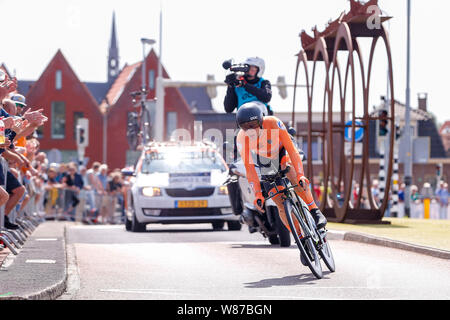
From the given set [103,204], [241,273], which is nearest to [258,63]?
[241,273]

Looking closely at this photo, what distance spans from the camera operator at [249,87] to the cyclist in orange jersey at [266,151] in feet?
9.17

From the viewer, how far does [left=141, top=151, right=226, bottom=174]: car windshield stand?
19672 mm

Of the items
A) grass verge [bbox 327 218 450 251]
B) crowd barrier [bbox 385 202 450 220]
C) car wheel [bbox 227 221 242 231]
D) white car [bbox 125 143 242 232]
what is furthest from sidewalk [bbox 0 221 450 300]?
crowd barrier [bbox 385 202 450 220]

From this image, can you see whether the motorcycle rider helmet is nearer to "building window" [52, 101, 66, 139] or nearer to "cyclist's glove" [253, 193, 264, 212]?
"cyclist's glove" [253, 193, 264, 212]

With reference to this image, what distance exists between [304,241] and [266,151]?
1.31 metres

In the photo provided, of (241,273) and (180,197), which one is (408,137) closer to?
(180,197)

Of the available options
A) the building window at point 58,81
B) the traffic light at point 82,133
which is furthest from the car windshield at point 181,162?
the building window at point 58,81

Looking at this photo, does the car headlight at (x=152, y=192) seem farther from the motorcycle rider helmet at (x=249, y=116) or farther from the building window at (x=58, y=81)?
the building window at (x=58, y=81)

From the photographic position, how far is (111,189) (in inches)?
1097

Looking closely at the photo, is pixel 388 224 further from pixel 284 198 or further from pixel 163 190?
pixel 284 198

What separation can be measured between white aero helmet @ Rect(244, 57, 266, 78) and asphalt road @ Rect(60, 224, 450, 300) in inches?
93.9

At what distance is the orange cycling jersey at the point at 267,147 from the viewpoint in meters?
10.8
